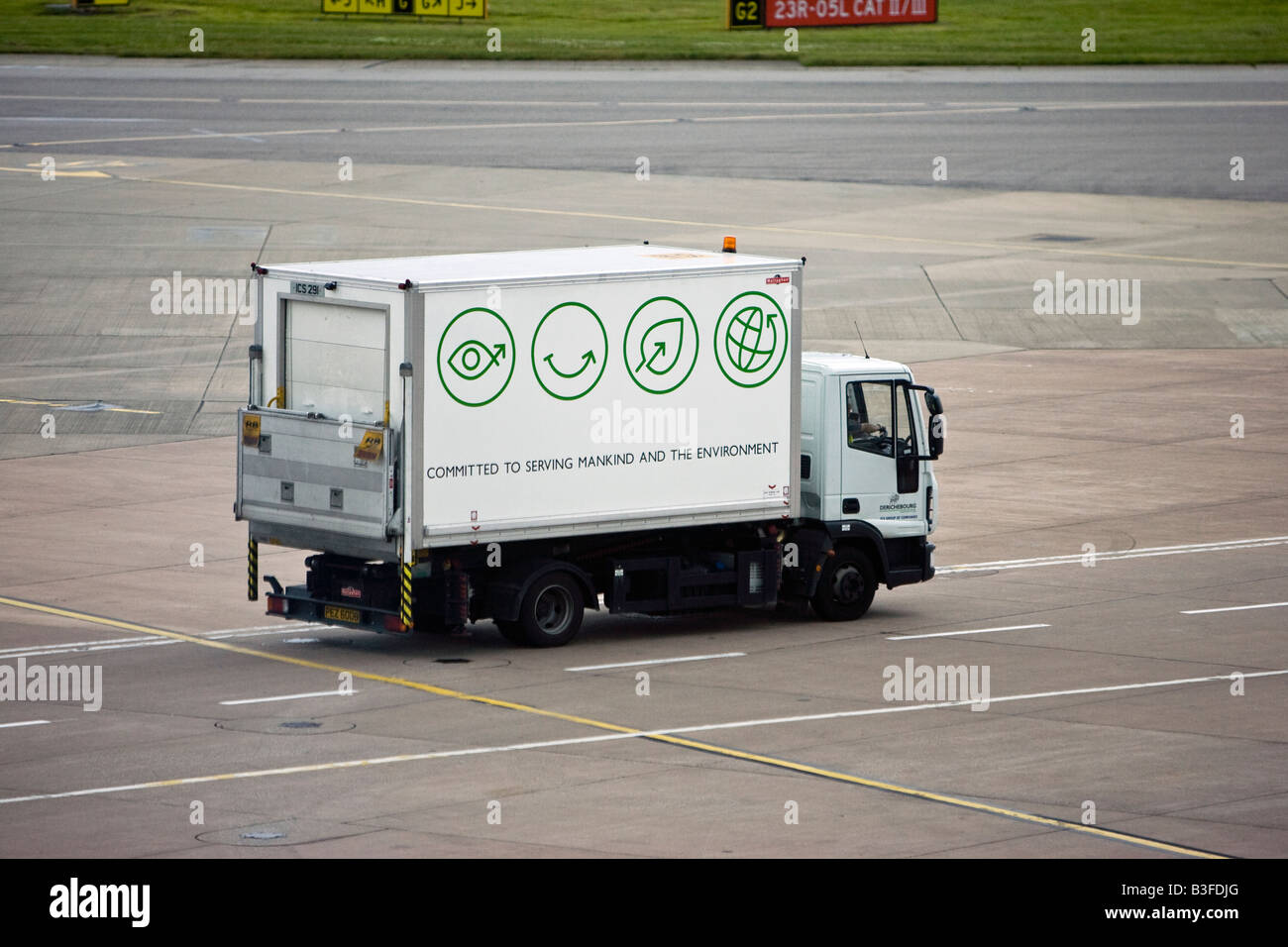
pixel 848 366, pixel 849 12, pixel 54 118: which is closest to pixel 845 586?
pixel 848 366

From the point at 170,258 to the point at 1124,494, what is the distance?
26053mm

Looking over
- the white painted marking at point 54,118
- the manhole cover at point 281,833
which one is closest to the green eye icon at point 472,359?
the manhole cover at point 281,833

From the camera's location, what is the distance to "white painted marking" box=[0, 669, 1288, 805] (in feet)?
54.5

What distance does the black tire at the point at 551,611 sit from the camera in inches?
858

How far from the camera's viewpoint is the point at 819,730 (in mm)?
18672

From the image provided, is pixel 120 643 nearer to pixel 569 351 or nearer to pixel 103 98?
pixel 569 351

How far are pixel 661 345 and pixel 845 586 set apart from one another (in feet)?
12.6

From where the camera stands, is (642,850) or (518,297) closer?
(642,850)

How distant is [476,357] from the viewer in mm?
20922

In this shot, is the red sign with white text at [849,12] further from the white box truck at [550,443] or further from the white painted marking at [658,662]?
the white painted marking at [658,662]

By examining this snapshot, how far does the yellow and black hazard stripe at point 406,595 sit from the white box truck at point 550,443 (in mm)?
20

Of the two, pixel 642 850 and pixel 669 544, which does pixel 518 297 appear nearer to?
pixel 669 544

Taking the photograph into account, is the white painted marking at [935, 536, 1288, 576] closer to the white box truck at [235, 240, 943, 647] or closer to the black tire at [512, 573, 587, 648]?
the white box truck at [235, 240, 943, 647]

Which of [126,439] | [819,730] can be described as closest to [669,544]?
[819,730]
